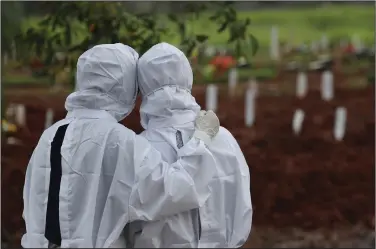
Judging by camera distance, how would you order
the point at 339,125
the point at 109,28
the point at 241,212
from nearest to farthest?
the point at 241,212 < the point at 109,28 < the point at 339,125

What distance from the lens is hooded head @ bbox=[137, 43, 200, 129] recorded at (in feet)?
10.4

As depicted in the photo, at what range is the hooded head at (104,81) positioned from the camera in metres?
3.14

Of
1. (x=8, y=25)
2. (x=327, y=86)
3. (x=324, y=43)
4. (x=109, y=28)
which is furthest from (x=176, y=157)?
(x=324, y=43)

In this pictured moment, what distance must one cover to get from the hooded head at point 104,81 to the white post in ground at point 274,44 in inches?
246

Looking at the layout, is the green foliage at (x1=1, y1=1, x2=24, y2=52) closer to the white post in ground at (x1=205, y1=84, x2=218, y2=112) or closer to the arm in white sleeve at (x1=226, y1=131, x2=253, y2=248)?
the arm in white sleeve at (x1=226, y1=131, x2=253, y2=248)

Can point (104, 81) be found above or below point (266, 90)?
above

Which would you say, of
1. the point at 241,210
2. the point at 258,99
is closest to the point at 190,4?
the point at 241,210

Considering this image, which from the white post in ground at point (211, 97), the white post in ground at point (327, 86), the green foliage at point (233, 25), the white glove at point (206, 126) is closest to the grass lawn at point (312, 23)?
the white post in ground at point (327, 86)

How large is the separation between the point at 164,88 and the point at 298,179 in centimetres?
303

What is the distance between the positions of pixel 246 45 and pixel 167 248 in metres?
2.05

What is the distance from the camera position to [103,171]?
3.09 meters

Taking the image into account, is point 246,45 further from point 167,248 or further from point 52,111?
point 52,111

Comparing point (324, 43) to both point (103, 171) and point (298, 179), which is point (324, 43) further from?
point (103, 171)

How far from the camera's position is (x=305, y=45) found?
955 cm
